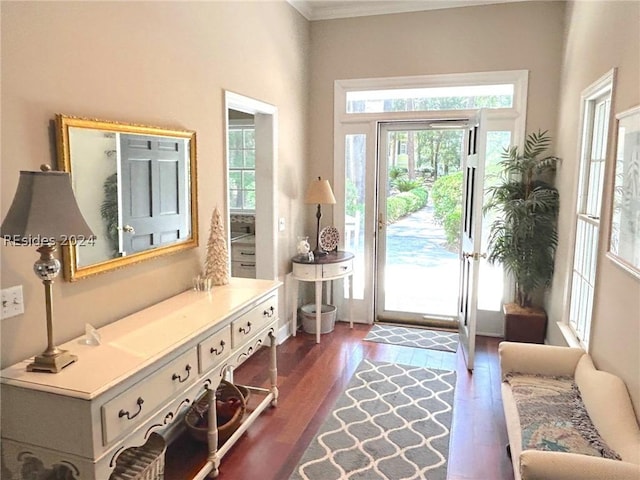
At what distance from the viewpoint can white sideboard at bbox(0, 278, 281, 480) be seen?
5.37 ft

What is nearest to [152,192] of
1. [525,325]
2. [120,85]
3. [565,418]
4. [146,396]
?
[120,85]

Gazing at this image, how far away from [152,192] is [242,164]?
2993 millimetres

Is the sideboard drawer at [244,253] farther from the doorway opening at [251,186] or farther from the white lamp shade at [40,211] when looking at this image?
the white lamp shade at [40,211]

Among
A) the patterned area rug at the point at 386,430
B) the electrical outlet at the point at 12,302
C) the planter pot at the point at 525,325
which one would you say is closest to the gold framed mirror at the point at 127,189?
the electrical outlet at the point at 12,302

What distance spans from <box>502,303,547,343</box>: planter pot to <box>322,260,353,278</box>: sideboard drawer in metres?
1.50

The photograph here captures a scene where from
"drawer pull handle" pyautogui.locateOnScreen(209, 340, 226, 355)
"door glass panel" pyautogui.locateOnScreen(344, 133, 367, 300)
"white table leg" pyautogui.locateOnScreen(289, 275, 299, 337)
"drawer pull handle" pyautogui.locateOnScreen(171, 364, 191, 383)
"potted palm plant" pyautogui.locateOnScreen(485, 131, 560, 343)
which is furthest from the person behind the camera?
"door glass panel" pyautogui.locateOnScreen(344, 133, 367, 300)

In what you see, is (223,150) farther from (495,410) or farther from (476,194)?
(495,410)

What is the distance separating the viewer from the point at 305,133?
15.9 feet

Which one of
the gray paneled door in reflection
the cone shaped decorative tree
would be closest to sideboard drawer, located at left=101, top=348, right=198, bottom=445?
the gray paneled door in reflection

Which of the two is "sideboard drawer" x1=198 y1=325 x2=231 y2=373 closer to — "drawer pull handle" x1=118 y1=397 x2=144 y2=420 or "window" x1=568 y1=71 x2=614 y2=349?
"drawer pull handle" x1=118 y1=397 x2=144 y2=420

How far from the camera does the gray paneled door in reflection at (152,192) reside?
2404mm

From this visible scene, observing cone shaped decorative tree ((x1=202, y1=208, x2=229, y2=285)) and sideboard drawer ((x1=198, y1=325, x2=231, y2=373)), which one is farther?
cone shaped decorative tree ((x1=202, y1=208, x2=229, y2=285))

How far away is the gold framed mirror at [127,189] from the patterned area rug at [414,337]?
91.2 inches

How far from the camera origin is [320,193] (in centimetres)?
452
